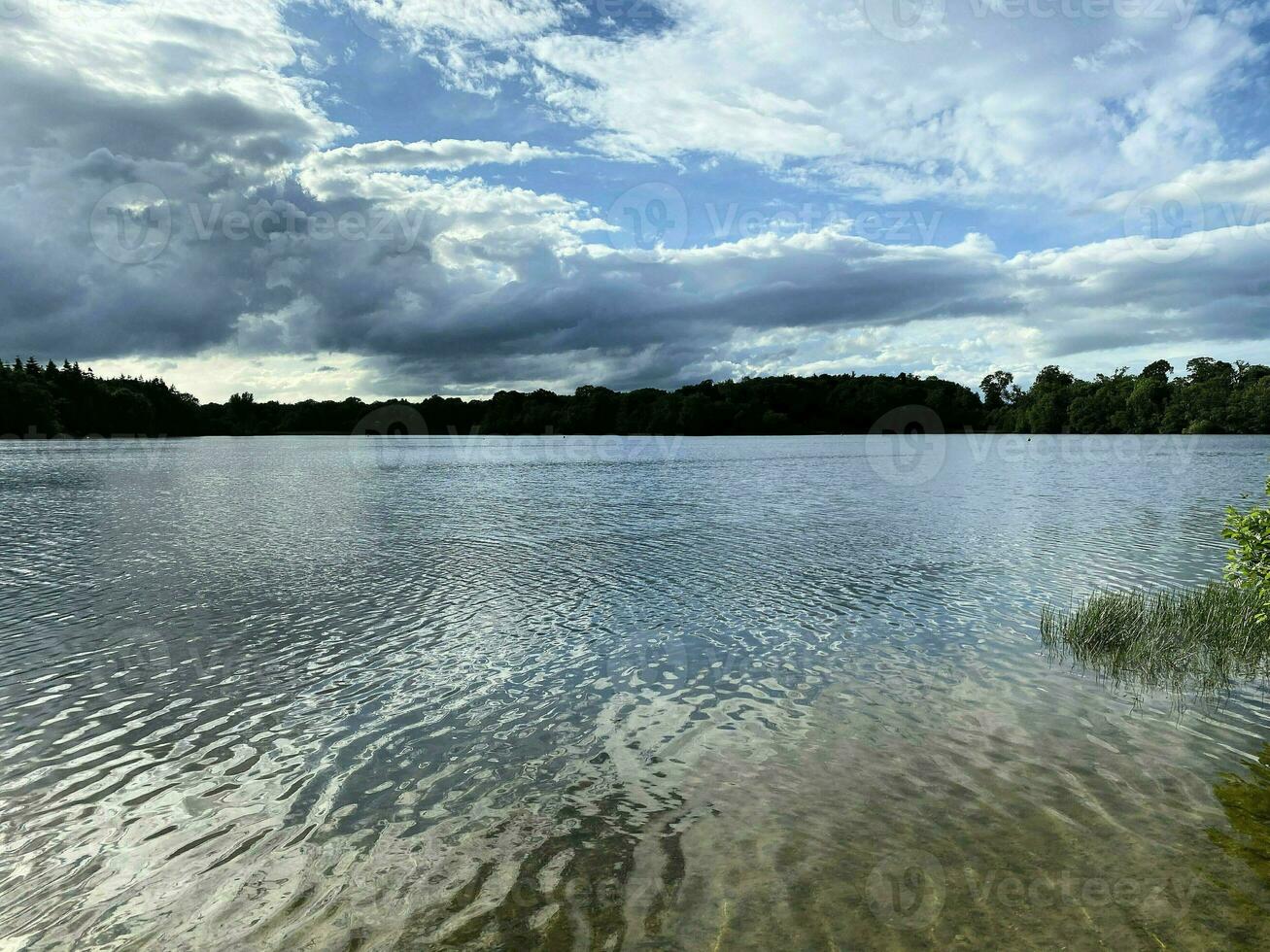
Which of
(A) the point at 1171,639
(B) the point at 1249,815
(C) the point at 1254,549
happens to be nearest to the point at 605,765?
(B) the point at 1249,815

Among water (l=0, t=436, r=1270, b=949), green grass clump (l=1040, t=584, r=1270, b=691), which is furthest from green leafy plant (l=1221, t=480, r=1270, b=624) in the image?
water (l=0, t=436, r=1270, b=949)

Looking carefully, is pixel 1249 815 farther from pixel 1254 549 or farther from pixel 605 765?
pixel 605 765

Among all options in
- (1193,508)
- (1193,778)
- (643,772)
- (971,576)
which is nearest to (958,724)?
(1193,778)

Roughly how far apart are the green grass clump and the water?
90cm

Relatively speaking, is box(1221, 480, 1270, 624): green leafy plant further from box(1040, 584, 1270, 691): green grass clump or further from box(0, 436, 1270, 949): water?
box(0, 436, 1270, 949): water

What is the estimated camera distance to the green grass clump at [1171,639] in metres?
16.4

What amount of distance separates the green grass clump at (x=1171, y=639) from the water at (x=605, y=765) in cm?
90

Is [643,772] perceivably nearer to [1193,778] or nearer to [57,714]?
[1193,778]

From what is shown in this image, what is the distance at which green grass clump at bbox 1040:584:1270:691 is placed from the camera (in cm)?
1636

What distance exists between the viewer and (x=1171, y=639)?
18.0 metres

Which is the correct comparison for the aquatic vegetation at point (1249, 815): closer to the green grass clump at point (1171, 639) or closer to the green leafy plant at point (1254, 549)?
the green leafy plant at point (1254, 549)

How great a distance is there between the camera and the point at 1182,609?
19.4m

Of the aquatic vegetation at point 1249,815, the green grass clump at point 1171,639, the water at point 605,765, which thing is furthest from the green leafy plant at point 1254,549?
the aquatic vegetation at point 1249,815

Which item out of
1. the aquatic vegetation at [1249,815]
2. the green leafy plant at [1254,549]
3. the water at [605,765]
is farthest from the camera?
the green leafy plant at [1254,549]
